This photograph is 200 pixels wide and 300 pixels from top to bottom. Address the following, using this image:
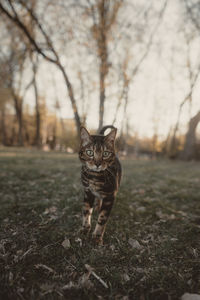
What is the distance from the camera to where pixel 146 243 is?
3.38m

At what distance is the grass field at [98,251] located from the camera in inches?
90.8

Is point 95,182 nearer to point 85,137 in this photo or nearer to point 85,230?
point 85,137

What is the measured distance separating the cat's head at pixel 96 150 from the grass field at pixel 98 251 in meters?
1.58

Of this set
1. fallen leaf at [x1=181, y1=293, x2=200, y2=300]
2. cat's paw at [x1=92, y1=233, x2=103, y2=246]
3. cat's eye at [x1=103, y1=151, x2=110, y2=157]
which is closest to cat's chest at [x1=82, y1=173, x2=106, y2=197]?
cat's eye at [x1=103, y1=151, x2=110, y2=157]

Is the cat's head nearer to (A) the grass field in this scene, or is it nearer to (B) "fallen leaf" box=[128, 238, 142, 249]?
(A) the grass field

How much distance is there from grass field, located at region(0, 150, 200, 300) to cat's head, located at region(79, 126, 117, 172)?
1575 mm

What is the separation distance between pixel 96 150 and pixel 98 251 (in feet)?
6.00

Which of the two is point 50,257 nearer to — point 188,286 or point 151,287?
point 151,287

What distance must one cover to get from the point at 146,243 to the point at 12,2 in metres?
9.28

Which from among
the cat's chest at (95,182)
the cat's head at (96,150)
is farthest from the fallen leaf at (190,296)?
the cat's head at (96,150)

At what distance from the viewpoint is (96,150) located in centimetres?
287

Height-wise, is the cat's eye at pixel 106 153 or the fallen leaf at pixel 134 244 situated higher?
the cat's eye at pixel 106 153

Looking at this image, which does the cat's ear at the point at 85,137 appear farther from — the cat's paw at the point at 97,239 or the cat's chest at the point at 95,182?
the cat's paw at the point at 97,239

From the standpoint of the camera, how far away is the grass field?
7.57ft
